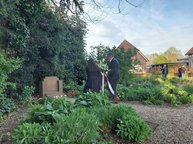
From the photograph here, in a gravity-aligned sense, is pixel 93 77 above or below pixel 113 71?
below

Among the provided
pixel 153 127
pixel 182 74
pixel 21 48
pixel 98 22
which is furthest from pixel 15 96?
pixel 182 74

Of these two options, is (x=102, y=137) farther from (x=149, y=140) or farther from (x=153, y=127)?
(x=153, y=127)

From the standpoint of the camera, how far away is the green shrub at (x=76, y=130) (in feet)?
13.3

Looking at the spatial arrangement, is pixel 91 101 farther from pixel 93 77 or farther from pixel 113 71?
pixel 113 71

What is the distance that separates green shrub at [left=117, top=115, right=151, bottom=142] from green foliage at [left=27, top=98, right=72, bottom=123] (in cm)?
105

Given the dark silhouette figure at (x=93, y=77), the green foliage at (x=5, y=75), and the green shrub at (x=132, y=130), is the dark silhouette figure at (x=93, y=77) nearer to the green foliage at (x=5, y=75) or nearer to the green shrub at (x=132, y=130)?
the green foliage at (x=5, y=75)

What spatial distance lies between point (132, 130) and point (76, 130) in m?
1.21

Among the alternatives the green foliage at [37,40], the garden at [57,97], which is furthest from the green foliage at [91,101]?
the green foliage at [37,40]

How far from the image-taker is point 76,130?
4.11 metres

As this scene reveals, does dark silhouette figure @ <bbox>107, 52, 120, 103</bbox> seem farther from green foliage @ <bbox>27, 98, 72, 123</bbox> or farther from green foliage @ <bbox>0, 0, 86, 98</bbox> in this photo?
green foliage @ <bbox>27, 98, 72, 123</bbox>

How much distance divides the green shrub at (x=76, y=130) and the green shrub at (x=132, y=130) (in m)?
0.73

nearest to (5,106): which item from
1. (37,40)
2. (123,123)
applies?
(123,123)

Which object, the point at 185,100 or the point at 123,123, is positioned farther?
the point at 185,100

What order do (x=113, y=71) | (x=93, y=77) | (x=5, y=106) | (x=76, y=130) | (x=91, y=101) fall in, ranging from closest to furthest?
1. (x=76, y=130)
2. (x=91, y=101)
3. (x=5, y=106)
4. (x=93, y=77)
5. (x=113, y=71)
